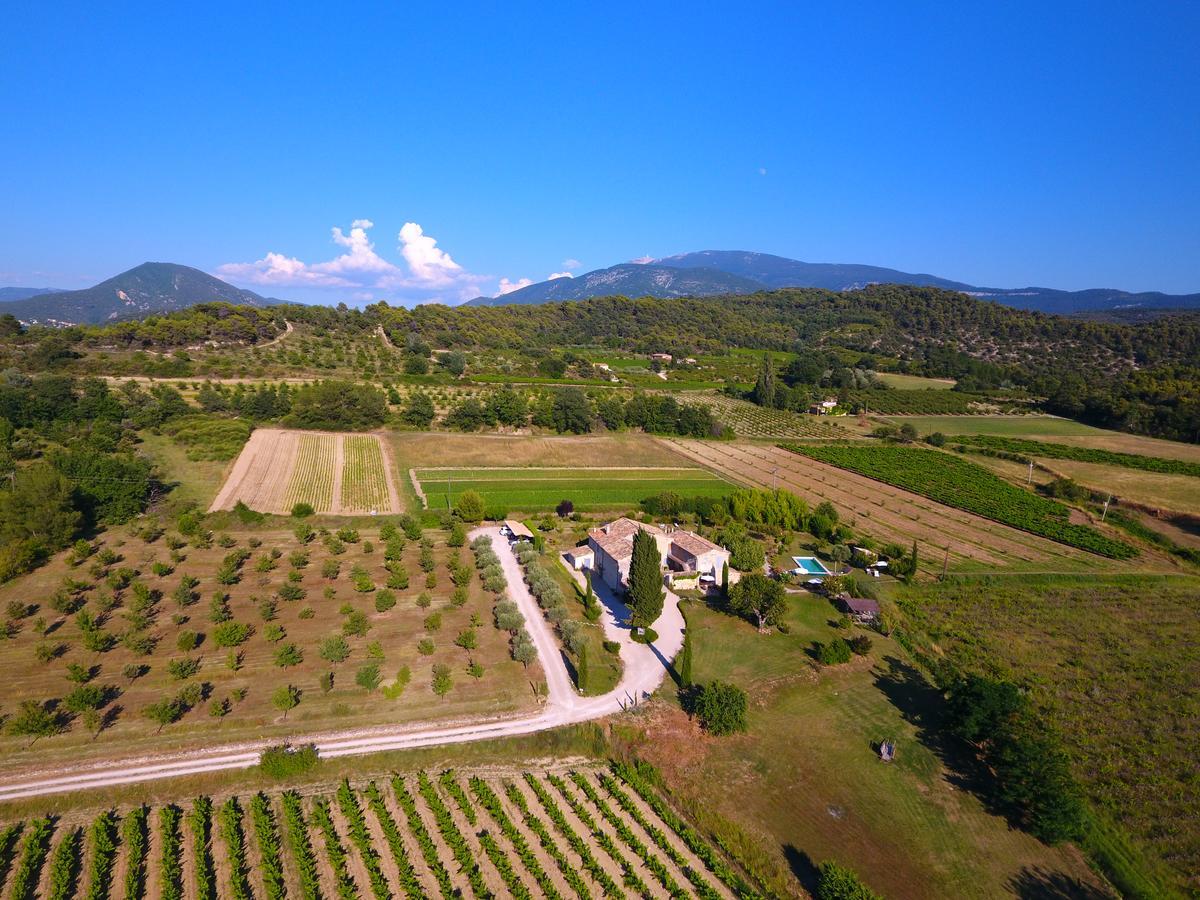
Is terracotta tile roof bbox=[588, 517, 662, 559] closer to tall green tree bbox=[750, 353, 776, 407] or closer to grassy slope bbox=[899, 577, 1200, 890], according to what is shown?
grassy slope bbox=[899, 577, 1200, 890]

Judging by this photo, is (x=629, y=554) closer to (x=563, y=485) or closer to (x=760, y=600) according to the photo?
(x=760, y=600)

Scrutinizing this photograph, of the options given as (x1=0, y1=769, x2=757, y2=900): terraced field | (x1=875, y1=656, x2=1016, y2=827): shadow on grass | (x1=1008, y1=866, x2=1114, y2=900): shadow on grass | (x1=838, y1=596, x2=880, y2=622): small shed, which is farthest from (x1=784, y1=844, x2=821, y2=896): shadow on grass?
(x1=838, y1=596, x2=880, y2=622): small shed

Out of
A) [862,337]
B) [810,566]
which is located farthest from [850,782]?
[862,337]

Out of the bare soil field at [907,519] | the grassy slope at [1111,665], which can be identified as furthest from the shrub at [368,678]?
the bare soil field at [907,519]

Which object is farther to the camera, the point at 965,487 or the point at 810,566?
the point at 965,487

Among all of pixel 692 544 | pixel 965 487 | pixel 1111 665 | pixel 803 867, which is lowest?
pixel 1111 665
